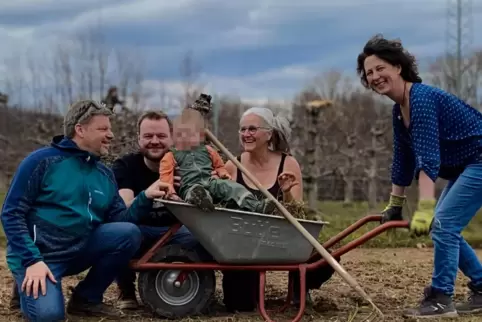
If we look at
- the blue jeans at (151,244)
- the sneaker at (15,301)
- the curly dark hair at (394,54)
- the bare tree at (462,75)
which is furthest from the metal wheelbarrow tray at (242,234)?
the bare tree at (462,75)

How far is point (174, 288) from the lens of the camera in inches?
151

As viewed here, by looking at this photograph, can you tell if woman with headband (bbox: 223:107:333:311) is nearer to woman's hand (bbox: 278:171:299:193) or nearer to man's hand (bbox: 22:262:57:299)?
woman's hand (bbox: 278:171:299:193)

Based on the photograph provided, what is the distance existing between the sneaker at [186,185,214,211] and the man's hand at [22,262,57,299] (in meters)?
0.79

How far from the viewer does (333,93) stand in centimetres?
3375

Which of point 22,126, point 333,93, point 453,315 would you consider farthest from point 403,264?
point 333,93

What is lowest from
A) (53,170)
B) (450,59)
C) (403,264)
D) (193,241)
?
(403,264)

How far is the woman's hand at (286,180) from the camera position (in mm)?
3940

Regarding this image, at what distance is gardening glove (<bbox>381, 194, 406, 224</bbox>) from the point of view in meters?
4.04

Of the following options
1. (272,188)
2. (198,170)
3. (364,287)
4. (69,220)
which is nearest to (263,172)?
(272,188)

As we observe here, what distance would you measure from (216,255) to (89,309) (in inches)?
32.5

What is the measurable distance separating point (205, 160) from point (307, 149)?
7.43 m

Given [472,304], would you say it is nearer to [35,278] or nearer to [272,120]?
[272,120]

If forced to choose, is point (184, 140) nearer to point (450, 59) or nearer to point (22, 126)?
point (22, 126)

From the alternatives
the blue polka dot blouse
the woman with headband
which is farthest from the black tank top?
the blue polka dot blouse
